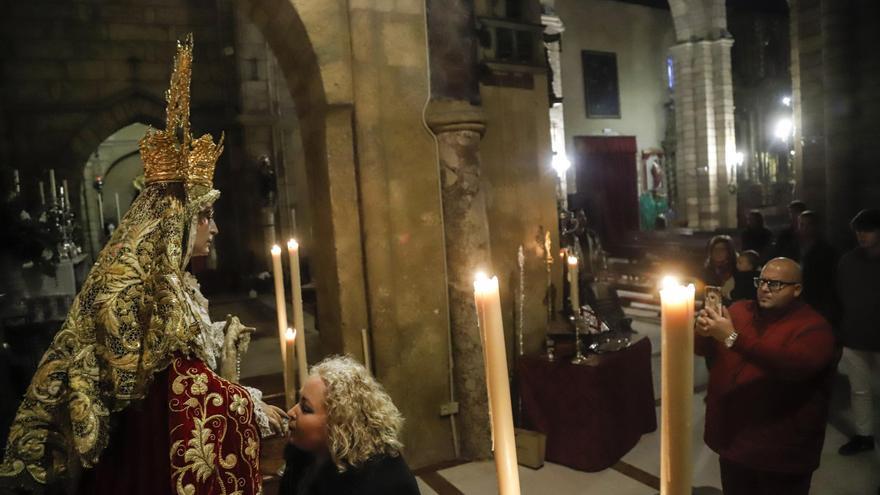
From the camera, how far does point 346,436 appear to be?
5.75 ft

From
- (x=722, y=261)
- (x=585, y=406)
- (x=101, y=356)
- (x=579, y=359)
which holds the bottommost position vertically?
(x=585, y=406)

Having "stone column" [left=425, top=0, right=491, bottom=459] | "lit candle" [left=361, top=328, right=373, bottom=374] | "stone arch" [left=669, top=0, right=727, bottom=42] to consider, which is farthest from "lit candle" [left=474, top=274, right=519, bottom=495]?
"stone arch" [left=669, top=0, right=727, bottom=42]

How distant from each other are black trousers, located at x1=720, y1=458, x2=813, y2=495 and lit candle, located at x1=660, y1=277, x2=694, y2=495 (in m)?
2.06

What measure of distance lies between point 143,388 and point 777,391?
240 centimetres

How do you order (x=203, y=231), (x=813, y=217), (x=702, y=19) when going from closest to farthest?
1. (x=203, y=231)
2. (x=813, y=217)
3. (x=702, y=19)

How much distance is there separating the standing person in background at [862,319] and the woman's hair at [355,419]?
3.54 m

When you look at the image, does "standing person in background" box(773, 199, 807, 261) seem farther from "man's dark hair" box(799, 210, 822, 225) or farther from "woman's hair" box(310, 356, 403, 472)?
"woman's hair" box(310, 356, 403, 472)

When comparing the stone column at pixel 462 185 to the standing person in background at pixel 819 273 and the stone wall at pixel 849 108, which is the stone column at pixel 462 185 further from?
the stone wall at pixel 849 108

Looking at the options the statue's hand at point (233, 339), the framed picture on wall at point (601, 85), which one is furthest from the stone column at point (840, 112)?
the framed picture on wall at point (601, 85)

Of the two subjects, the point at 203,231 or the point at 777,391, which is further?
the point at 777,391

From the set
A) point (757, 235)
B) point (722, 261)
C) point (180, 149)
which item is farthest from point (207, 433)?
point (757, 235)

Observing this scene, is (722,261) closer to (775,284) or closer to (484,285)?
(775,284)

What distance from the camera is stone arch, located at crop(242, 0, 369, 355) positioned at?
394cm

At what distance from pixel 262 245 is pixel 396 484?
31.1 ft
